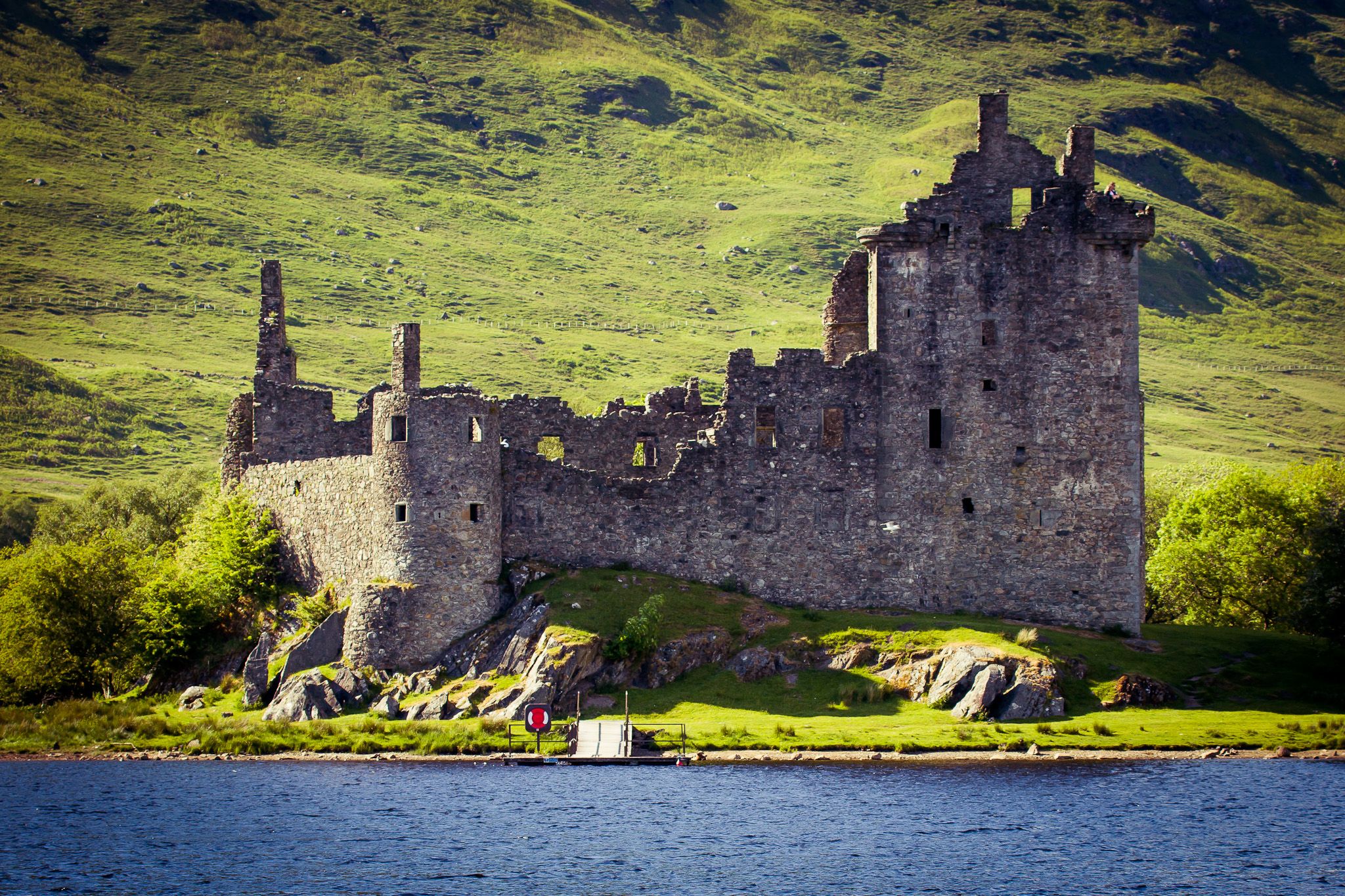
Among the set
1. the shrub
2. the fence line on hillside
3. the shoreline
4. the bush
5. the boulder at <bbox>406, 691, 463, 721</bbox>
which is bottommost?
the shoreline

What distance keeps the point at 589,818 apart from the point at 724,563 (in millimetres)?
17713

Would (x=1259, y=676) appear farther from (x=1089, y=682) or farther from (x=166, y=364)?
(x=166, y=364)

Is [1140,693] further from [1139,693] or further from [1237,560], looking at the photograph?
[1237,560]

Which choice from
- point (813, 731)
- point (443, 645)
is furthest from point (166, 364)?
point (813, 731)

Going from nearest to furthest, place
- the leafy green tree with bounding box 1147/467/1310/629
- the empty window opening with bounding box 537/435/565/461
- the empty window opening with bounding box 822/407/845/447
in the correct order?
the empty window opening with bounding box 822/407/845/447, the leafy green tree with bounding box 1147/467/1310/629, the empty window opening with bounding box 537/435/565/461

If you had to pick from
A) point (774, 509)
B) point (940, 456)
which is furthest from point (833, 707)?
point (940, 456)

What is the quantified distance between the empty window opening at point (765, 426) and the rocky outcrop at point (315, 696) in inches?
713

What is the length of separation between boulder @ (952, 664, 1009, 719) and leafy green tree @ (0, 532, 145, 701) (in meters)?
33.9

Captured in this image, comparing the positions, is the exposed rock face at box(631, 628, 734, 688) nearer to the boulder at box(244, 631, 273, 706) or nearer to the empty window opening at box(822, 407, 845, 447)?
the empty window opening at box(822, 407, 845, 447)

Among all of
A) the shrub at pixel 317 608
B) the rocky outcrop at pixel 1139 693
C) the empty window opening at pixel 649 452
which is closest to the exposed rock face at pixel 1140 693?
the rocky outcrop at pixel 1139 693

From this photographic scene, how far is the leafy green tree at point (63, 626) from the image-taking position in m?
69.3

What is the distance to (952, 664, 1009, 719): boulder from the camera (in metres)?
61.0

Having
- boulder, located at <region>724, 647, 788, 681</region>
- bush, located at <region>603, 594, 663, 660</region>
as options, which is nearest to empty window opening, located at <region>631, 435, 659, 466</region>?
bush, located at <region>603, 594, 663, 660</region>

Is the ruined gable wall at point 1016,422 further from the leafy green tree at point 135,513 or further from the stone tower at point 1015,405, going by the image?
the leafy green tree at point 135,513
